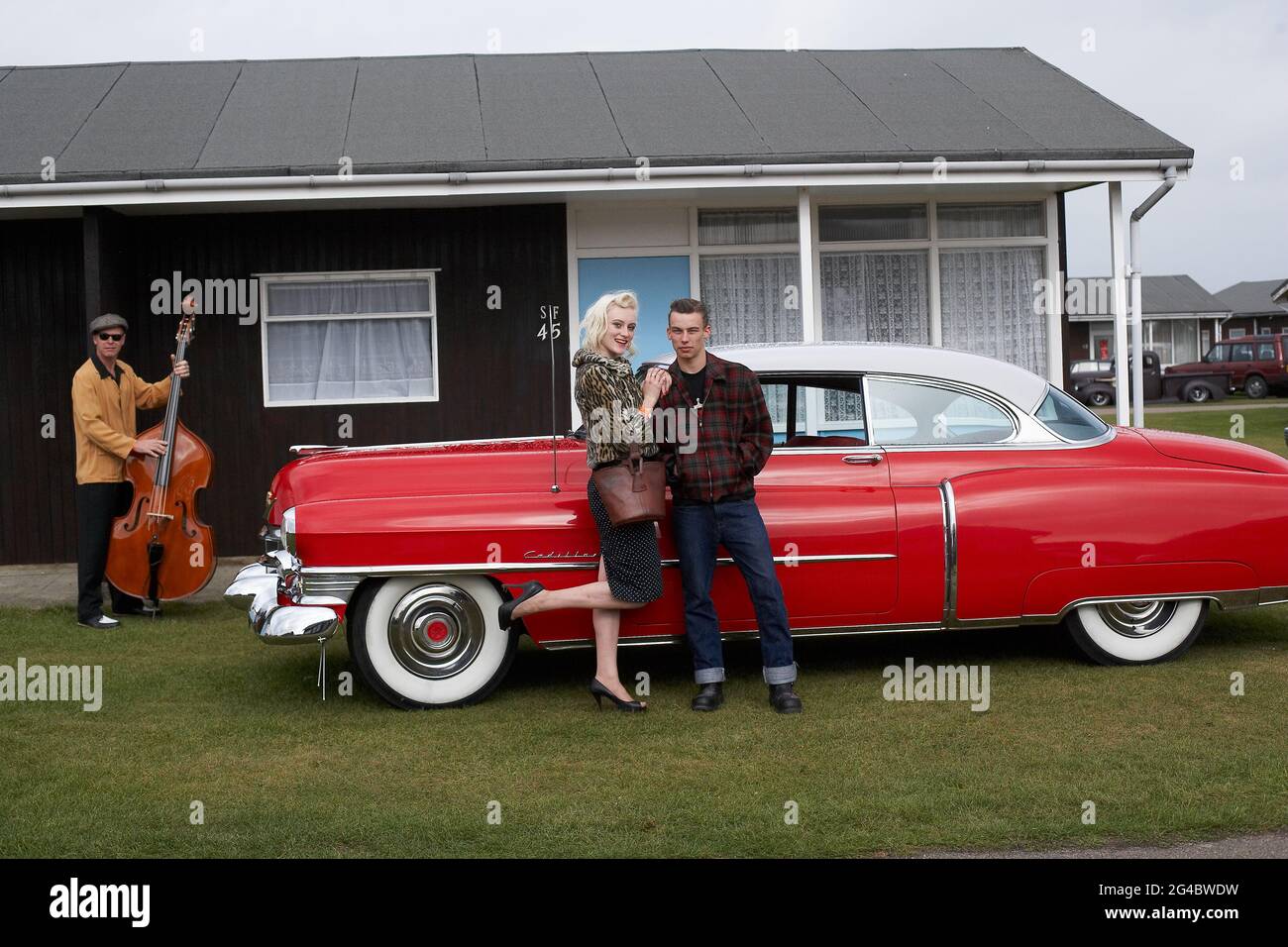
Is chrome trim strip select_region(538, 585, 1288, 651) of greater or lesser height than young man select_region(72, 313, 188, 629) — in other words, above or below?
below

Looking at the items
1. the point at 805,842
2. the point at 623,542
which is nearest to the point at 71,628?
the point at 623,542

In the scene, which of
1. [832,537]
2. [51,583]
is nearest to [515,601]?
[832,537]

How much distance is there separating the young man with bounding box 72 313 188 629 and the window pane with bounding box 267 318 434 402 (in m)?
3.09

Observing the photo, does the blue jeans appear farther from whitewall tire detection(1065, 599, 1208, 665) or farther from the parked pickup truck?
the parked pickup truck

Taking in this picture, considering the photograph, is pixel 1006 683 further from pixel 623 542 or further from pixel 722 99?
pixel 722 99

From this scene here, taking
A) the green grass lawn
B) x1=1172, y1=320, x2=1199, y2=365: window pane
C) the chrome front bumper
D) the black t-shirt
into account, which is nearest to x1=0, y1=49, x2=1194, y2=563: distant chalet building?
the green grass lawn

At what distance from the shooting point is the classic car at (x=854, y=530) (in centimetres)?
661

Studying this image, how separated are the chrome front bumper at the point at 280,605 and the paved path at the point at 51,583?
370 centimetres

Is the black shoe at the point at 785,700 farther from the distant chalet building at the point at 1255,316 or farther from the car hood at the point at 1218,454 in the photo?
the distant chalet building at the point at 1255,316

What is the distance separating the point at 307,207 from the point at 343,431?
198 cm

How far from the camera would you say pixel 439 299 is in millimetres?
12656

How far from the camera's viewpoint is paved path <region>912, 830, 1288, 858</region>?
4.53 metres

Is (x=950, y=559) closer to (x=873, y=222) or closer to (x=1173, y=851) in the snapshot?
(x=1173, y=851)
